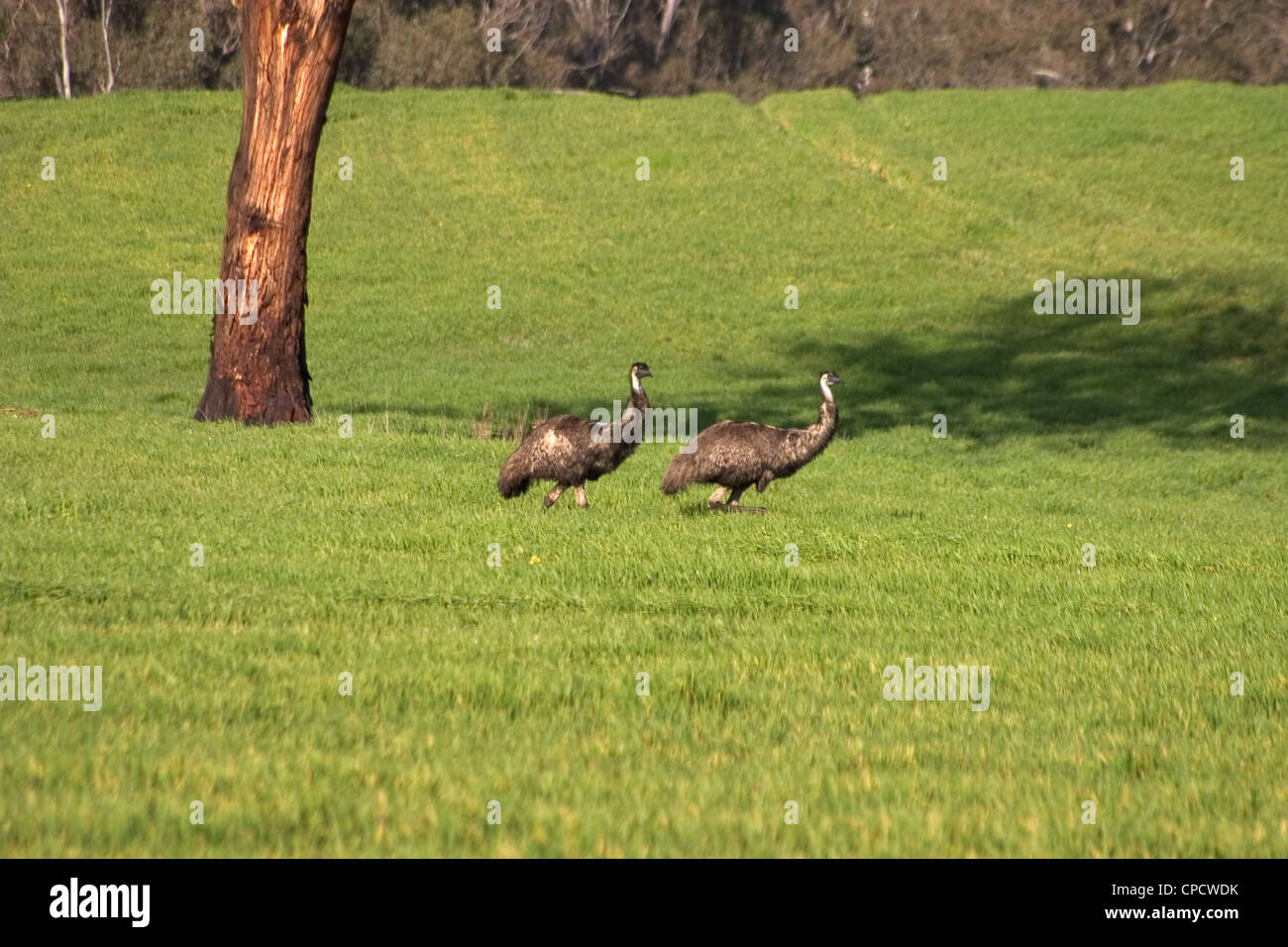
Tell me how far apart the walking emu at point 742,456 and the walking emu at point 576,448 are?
657 mm

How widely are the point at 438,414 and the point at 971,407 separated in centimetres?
1141

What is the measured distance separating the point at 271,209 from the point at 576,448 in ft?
26.3

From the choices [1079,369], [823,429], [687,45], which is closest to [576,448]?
[823,429]

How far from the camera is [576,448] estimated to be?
15.7m

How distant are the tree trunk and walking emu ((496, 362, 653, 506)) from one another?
22.3ft

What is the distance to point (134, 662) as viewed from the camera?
9273mm

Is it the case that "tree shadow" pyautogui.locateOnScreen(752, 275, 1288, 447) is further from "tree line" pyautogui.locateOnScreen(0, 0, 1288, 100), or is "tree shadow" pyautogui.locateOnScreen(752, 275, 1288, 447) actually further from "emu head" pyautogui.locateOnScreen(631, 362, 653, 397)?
"tree line" pyautogui.locateOnScreen(0, 0, 1288, 100)

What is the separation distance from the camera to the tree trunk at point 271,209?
68.0ft

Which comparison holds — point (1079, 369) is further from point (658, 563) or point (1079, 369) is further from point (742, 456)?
point (658, 563)

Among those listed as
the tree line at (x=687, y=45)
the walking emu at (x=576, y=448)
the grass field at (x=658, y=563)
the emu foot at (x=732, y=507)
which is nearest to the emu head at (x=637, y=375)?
the walking emu at (x=576, y=448)

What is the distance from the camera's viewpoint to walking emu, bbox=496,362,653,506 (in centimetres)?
1573

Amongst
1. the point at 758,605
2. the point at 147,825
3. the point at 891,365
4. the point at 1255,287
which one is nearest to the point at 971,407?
the point at 891,365

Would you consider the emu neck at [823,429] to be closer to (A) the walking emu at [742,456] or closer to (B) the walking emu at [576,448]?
(A) the walking emu at [742,456]

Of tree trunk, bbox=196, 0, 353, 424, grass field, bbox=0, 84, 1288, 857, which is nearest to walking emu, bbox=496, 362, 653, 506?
grass field, bbox=0, 84, 1288, 857
